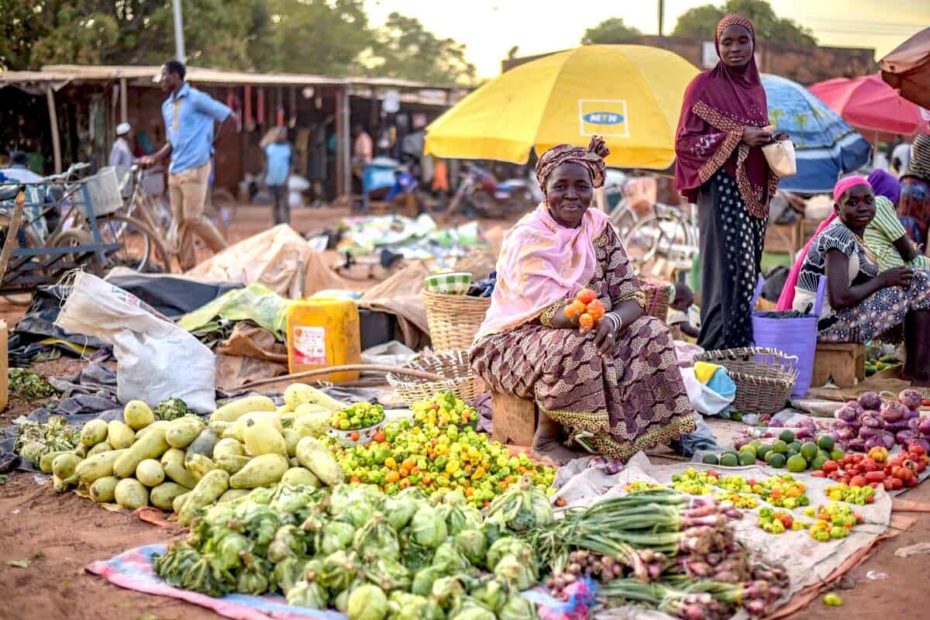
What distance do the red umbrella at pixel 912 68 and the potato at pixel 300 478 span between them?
12.4 ft

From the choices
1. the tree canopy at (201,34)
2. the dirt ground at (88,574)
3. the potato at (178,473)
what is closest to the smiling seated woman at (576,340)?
the dirt ground at (88,574)

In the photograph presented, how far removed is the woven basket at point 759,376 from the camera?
215 inches

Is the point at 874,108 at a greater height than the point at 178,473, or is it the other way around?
the point at 874,108

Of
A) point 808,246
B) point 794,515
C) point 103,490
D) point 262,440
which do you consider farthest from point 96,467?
point 808,246

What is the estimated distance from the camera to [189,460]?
13.2ft

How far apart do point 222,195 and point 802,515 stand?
667 inches

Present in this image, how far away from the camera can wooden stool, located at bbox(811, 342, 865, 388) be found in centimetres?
609

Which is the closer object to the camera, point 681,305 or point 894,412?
point 894,412

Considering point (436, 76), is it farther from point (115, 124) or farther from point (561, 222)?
point (561, 222)

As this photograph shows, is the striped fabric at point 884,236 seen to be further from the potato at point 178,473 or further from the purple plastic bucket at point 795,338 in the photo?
the potato at point 178,473

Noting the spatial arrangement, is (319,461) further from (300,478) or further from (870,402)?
(870,402)

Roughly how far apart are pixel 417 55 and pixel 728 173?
33.6 metres

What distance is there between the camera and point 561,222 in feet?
15.1

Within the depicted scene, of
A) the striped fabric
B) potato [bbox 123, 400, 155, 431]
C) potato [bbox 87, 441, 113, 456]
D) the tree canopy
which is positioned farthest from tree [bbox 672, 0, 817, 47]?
potato [bbox 87, 441, 113, 456]
